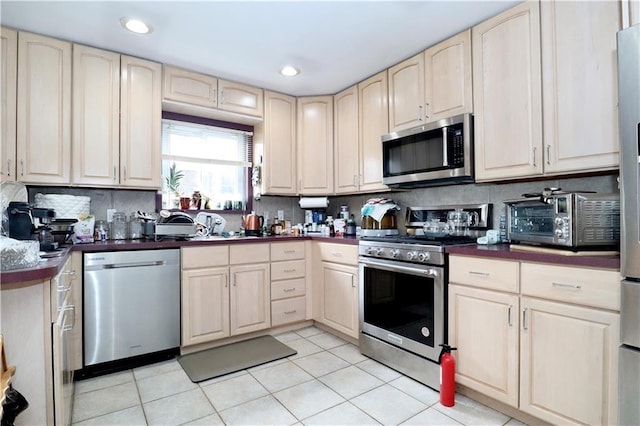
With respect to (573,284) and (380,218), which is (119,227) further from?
(573,284)

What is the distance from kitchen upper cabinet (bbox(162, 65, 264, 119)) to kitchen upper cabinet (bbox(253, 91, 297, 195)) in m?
0.13

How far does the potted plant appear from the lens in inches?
126

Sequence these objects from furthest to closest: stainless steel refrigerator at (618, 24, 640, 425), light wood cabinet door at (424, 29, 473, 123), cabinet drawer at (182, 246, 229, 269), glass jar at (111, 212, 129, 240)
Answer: glass jar at (111, 212, 129, 240), cabinet drawer at (182, 246, 229, 269), light wood cabinet door at (424, 29, 473, 123), stainless steel refrigerator at (618, 24, 640, 425)

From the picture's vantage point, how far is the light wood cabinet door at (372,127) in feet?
9.61

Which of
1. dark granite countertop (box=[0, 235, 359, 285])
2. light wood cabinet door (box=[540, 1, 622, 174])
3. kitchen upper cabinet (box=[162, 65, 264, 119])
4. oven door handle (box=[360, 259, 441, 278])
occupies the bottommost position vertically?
oven door handle (box=[360, 259, 441, 278])

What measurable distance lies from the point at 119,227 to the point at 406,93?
101 inches

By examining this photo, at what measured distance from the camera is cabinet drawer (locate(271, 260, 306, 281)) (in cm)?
302

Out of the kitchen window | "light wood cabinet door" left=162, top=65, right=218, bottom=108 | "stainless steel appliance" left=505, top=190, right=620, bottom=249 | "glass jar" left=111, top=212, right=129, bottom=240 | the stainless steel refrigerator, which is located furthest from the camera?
the kitchen window

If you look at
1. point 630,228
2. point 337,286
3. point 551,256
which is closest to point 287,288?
point 337,286

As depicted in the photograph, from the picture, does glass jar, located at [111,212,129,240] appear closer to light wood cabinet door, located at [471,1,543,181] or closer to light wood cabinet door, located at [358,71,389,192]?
light wood cabinet door, located at [358,71,389,192]

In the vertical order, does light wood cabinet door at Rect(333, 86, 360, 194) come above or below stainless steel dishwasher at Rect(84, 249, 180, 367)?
above

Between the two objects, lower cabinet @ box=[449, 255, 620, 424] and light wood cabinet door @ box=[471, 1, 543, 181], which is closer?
lower cabinet @ box=[449, 255, 620, 424]

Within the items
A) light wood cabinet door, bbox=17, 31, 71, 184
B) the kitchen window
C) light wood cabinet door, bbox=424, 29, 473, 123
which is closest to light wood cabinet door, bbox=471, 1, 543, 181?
light wood cabinet door, bbox=424, 29, 473, 123

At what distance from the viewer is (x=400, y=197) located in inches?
123
